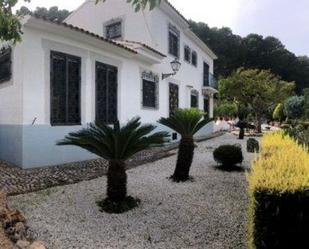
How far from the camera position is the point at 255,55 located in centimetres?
5294

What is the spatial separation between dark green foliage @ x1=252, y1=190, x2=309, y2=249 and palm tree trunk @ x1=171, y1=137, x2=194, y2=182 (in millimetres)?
5481

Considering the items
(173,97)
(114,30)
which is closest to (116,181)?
(114,30)

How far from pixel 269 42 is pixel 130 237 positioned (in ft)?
177

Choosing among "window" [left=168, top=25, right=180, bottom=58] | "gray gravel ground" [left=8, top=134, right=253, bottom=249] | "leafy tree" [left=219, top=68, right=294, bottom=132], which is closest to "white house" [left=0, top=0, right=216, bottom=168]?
"window" [left=168, top=25, right=180, bottom=58]

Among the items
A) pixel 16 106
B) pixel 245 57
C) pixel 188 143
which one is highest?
pixel 245 57

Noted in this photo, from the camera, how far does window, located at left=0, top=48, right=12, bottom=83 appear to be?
427 inches

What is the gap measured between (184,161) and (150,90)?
27.3ft

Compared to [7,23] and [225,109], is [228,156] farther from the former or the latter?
[225,109]

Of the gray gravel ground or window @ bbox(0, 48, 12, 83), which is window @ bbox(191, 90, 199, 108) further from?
the gray gravel ground

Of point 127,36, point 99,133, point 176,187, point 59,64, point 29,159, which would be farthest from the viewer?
point 127,36

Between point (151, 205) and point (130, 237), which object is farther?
point (151, 205)

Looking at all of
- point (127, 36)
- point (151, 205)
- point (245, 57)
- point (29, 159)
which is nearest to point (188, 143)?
point (151, 205)

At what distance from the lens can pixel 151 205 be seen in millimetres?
6980

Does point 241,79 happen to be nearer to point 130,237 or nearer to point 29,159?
point 29,159
